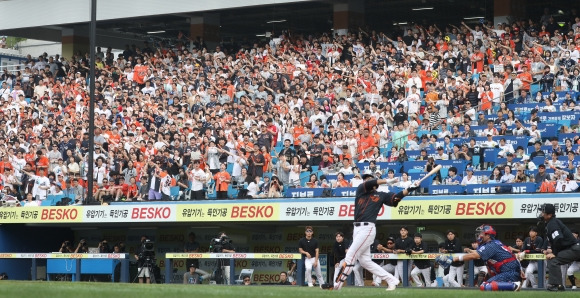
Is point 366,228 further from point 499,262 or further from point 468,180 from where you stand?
point 468,180

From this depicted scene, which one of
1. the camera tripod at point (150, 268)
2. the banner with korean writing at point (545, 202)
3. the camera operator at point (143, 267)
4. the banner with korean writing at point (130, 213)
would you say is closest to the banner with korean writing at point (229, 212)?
the banner with korean writing at point (130, 213)

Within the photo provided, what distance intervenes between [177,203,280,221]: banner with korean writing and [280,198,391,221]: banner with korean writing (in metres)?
0.31

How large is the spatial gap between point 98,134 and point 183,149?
4342 mm

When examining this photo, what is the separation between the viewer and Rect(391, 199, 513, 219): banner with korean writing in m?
23.8

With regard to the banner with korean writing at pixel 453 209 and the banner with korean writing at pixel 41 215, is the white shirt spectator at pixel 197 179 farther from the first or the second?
the banner with korean writing at pixel 453 209

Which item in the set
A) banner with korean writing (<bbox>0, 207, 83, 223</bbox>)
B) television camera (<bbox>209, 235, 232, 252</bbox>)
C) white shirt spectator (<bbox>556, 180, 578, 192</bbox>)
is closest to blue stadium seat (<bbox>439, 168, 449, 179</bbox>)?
white shirt spectator (<bbox>556, 180, 578, 192</bbox>)

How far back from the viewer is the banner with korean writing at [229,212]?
2686cm

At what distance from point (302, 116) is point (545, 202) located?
32.7 ft

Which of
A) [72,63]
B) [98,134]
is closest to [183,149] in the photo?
[98,134]

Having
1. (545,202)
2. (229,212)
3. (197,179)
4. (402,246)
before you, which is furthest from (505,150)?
(197,179)

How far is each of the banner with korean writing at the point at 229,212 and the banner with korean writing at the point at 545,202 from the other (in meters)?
6.28

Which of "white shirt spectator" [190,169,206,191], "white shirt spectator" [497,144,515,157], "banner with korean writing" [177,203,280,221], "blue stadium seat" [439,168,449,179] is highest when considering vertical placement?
"white shirt spectator" [497,144,515,157]

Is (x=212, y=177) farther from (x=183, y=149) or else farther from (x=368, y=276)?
(x=368, y=276)

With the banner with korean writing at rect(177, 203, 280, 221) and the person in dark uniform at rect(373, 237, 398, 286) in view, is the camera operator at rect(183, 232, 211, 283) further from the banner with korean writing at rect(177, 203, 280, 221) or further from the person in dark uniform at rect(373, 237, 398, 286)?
the person in dark uniform at rect(373, 237, 398, 286)
